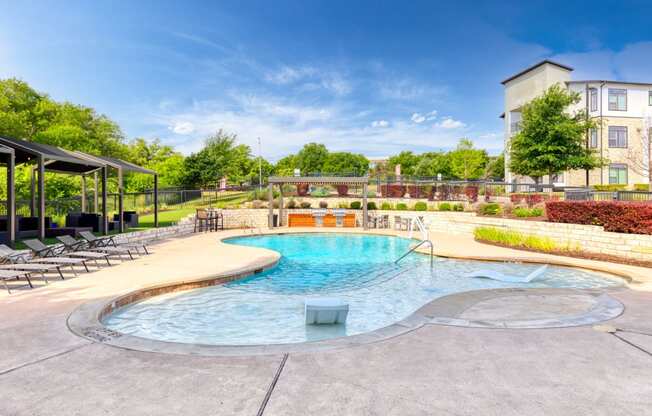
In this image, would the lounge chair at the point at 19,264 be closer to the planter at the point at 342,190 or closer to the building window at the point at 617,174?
the planter at the point at 342,190

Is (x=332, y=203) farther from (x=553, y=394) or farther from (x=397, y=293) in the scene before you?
(x=553, y=394)

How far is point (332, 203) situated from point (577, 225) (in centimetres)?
1500

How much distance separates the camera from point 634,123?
99.2ft

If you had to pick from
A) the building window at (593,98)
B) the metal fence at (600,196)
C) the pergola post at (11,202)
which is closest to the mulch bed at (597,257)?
the metal fence at (600,196)

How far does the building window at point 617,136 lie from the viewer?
3017 cm

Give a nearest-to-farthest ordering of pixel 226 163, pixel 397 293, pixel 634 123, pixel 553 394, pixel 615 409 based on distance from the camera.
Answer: pixel 615 409
pixel 553 394
pixel 397 293
pixel 634 123
pixel 226 163

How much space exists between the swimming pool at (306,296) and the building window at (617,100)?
27370mm

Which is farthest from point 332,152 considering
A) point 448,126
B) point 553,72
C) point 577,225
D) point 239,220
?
point 577,225

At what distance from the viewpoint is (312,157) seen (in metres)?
81.0

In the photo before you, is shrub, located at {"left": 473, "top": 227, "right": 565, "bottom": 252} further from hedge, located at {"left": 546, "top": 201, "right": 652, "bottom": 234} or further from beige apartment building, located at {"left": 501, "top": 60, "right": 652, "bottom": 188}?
beige apartment building, located at {"left": 501, "top": 60, "right": 652, "bottom": 188}

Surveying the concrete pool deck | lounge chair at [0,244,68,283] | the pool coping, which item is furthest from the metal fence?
lounge chair at [0,244,68,283]

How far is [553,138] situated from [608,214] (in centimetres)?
1515

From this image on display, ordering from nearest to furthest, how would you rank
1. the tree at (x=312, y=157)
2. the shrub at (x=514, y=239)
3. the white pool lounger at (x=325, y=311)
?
the white pool lounger at (x=325, y=311) → the shrub at (x=514, y=239) → the tree at (x=312, y=157)

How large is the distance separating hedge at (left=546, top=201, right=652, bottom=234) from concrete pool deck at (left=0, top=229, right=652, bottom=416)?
22.8 ft
